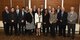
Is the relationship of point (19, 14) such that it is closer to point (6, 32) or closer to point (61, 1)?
point (6, 32)

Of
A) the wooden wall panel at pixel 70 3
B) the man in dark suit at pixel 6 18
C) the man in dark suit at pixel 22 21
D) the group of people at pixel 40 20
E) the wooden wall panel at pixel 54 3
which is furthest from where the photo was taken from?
the wooden wall panel at pixel 54 3

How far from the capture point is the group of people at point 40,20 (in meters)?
13.0

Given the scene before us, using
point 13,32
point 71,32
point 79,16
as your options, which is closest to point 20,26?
point 13,32

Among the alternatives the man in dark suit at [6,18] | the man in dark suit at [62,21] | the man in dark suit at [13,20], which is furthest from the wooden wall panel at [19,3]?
the man in dark suit at [62,21]

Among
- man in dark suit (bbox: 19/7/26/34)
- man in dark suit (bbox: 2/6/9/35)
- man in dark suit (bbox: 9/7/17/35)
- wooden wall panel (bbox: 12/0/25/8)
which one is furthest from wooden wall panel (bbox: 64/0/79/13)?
man in dark suit (bbox: 2/6/9/35)

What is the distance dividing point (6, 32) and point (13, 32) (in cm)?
57

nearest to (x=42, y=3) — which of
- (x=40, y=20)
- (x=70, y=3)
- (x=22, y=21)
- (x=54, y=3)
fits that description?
(x=54, y=3)

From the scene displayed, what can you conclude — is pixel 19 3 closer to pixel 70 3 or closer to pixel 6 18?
pixel 6 18

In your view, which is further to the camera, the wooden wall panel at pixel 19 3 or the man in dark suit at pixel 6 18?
the wooden wall panel at pixel 19 3

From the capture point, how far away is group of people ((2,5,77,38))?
13.0 m

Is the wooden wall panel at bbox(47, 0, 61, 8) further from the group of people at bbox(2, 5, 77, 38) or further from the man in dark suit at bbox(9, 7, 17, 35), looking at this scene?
the man in dark suit at bbox(9, 7, 17, 35)

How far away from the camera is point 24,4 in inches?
615

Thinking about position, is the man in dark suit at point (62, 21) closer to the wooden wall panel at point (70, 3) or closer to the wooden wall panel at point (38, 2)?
the wooden wall panel at point (70, 3)

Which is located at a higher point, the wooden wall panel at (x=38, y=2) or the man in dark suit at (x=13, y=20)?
the wooden wall panel at (x=38, y=2)
